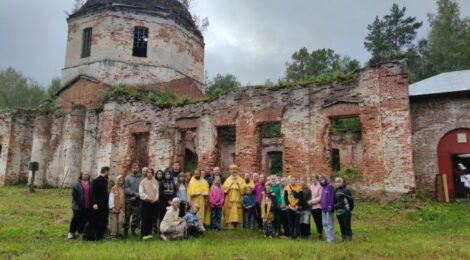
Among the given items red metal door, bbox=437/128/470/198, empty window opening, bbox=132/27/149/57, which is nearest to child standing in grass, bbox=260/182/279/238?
red metal door, bbox=437/128/470/198

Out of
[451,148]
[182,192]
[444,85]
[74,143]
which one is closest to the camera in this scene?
[182,192]

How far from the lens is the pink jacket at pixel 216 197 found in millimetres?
9281

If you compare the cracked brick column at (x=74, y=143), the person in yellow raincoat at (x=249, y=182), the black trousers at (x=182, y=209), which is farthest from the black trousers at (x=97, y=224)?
the cracked brick column at (x=74, y=143)

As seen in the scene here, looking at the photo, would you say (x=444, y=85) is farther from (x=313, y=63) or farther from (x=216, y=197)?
(x=313, y=63)

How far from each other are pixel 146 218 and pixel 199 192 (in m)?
1.53

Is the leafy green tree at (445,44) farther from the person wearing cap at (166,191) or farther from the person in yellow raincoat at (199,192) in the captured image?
the person wearing cap at (166,191)

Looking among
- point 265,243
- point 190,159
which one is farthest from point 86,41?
point 265,243

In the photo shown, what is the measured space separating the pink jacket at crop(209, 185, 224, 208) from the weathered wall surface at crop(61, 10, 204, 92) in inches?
556

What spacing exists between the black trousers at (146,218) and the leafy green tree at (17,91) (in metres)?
40.1

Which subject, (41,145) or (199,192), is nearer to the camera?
(199,192)

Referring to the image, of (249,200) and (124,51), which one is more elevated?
(124,51)

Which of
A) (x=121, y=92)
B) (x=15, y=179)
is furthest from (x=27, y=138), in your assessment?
(x=121, y=92)

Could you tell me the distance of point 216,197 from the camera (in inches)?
367

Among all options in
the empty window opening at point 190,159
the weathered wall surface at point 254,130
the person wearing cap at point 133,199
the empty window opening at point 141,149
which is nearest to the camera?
the person wearing cap at point 133,199
